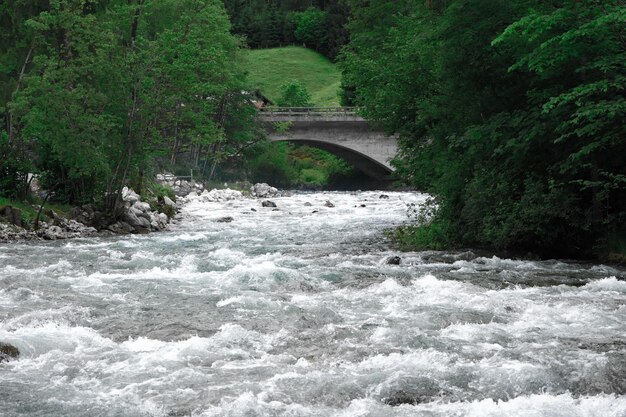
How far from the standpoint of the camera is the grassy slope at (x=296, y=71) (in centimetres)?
9846

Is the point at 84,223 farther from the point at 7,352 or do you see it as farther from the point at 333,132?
the point at 333,132

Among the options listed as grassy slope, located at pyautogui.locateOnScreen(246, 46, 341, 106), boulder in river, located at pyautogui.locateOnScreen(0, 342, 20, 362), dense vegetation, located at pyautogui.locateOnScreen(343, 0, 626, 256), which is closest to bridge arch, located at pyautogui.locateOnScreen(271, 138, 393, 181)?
grassy slope, located at pyautogui.locateOnScreen(246, 46, 341, 106)

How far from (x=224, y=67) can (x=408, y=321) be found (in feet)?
104

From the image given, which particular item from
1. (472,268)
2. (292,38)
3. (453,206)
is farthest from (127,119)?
(292,38)

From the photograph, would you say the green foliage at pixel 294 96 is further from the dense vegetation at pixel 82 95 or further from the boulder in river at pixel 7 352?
the boulder in river at pixel 7 352

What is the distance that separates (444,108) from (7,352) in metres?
13.5

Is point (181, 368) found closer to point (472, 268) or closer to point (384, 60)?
point (472, 268)

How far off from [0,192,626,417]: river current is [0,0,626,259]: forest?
160 cm

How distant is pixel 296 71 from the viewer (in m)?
107

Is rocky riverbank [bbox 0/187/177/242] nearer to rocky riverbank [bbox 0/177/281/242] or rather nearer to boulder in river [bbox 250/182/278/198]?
rocky riverbank [bbox 0/177/281/242]

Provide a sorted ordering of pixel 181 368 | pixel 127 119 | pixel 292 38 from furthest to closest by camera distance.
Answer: pixel 292 38 → pixel 127 119 → pixel 181 368

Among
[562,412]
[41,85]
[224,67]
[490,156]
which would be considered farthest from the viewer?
[224,67]

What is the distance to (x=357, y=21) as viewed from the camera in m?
41.3

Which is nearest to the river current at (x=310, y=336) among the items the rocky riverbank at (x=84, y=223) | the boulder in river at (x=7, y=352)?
the boulder in river at (x=7, y=352)
